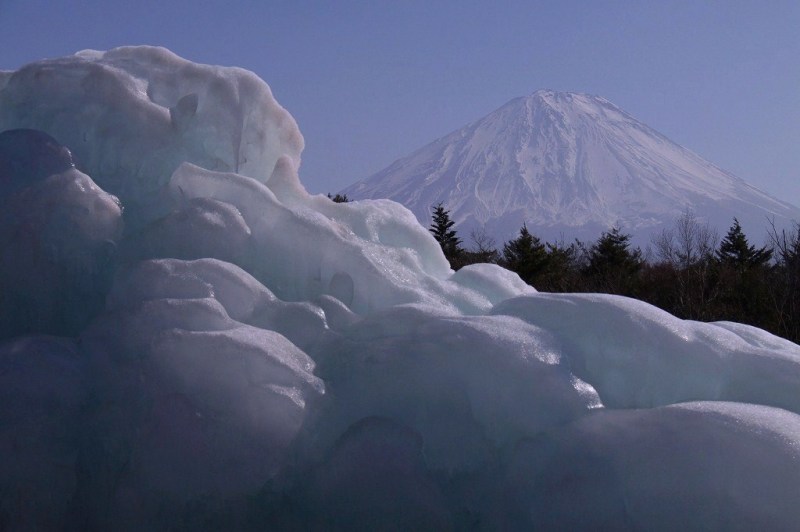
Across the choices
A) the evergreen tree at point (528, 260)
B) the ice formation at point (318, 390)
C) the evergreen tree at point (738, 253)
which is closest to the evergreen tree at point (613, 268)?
the evergreen tree at point (528, 260)

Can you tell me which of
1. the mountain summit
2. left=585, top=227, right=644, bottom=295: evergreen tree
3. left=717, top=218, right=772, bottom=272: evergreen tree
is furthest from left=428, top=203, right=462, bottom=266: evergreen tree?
the mountain summit

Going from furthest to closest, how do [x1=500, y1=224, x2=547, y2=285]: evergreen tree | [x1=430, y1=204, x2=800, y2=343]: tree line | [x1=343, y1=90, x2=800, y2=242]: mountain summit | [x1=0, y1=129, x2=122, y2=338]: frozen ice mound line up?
[x1=343, y1=90, x2=800, y2=242]: mountain summit
[x1=500, y1=224, x2=547, y2=285]: evergreen tree
[x1=430, y1=204, x2=800, y2=343]: tree line
[x1=0, y1=129, x2=122, y2=338]: frozen ice mound

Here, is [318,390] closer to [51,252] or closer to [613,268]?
[51,252]

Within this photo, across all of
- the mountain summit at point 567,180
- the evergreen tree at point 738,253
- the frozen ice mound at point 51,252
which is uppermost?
the frozen ice mound at point 51,252

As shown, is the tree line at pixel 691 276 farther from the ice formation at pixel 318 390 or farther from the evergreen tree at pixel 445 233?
the ice formation at pixel 318 390

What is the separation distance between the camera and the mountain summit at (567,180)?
83.8 metres

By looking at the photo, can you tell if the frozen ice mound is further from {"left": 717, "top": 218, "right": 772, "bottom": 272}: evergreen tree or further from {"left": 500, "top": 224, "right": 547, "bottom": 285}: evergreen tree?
{"left": 717, "top": 218, "right": 772, "bottom": 272}: evergreen tree

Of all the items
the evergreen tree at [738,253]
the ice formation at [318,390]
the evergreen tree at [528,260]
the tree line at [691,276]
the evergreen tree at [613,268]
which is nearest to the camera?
the ice formation at [318,390]

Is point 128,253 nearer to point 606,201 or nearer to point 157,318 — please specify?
point 157,318

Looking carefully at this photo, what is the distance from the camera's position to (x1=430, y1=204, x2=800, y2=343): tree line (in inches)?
721

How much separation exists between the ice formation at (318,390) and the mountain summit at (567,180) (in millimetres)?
74190

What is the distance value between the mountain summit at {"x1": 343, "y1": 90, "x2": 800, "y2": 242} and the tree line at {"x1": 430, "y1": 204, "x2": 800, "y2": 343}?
159 ft

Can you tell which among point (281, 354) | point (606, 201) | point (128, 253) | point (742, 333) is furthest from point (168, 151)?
point (606, 201)

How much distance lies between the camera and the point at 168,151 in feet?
14.6
